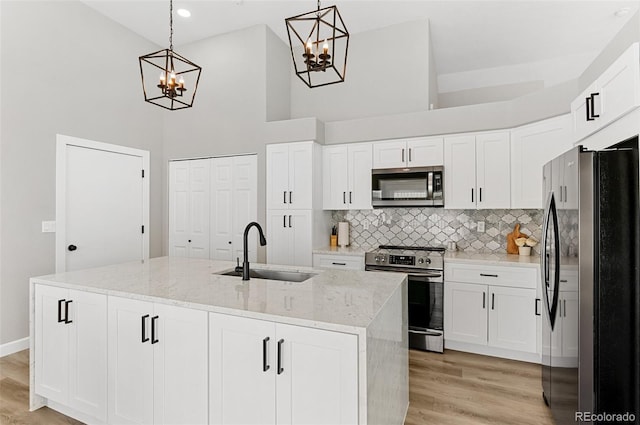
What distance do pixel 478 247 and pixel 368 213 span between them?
1.37 m

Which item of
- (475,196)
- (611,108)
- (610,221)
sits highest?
(611,108)

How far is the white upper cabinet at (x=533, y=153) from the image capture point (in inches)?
122

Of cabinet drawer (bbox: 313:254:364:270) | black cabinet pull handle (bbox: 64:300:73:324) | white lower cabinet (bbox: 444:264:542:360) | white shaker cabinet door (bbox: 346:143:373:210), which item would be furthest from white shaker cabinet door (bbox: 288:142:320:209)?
black cabinet pull handle (bbox: 64:300:73:324)

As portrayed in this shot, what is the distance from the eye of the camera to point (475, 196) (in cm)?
359

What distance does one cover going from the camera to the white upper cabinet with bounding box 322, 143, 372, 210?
4.04m

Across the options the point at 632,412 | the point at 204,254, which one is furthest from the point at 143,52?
the point at 632,412

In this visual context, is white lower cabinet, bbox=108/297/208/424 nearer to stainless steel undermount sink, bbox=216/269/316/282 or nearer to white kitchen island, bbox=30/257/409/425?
white kitchen island, bbox=30/257/409/425

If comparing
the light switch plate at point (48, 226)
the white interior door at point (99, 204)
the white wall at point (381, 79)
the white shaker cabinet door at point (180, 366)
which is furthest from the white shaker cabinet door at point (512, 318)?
the light switch plate at point (48, 226)

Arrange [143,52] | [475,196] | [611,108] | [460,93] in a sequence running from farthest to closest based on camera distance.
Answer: [460,93]
[143,52]
[475,196]
[611,108]

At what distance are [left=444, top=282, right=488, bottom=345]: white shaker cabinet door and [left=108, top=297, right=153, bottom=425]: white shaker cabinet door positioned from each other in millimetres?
2728

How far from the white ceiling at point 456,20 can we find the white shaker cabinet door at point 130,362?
11.9ft

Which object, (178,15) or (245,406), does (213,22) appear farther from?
(245,406)

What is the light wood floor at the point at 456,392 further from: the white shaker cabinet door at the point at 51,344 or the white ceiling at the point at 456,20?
the white ceiling at the point at 456,20

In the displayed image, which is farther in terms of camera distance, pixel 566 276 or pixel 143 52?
pixel 143 52
